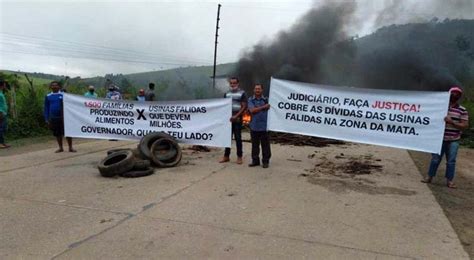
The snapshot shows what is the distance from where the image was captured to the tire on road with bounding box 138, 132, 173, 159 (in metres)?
7.69

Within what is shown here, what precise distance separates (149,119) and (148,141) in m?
0.77

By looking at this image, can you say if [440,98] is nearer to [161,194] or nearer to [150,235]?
[161,194]

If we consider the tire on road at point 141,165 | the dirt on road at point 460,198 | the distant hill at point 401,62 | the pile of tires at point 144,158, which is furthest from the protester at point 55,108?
the distant hill at point 401,62

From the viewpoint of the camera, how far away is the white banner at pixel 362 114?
716cm

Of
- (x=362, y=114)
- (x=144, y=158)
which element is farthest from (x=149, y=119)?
(x=362, y=114)

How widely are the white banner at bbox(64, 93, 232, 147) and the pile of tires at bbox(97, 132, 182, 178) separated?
37 cm

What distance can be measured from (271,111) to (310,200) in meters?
2.76

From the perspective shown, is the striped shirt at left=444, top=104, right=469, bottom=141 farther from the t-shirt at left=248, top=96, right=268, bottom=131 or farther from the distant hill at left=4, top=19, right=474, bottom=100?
the distant hill at left=4, top=19, right=474, bottom=100

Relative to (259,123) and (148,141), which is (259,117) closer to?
(259,123)

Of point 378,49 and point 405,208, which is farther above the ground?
point 378,49

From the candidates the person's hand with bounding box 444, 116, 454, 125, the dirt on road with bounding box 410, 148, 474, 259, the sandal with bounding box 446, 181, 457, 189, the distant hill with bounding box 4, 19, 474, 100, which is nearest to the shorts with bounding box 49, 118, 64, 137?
the dirt on road with bounding box 410, 148, 474, 259

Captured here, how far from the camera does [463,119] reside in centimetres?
664

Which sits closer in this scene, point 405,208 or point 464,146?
point 405,208

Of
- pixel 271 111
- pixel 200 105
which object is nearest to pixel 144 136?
pixel 200 105
